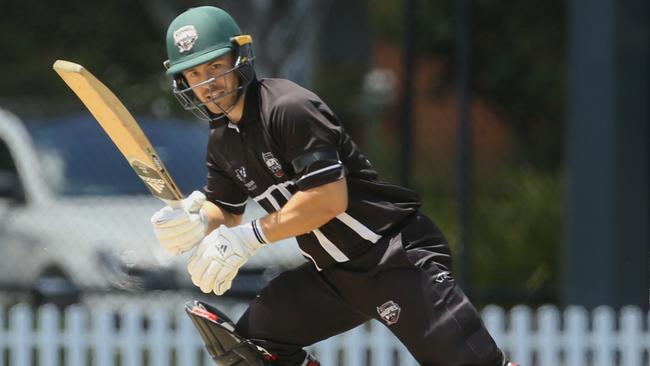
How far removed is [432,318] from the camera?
175 inches

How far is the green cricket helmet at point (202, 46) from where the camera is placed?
4344 millimetres

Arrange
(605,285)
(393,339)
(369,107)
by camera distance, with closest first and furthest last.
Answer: (393,339)
(605,285)
(369,107)

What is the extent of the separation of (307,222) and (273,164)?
0.24m

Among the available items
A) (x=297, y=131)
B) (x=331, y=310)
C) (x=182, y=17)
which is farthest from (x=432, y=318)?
(x=182, y=17)

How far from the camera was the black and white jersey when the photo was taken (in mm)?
4305

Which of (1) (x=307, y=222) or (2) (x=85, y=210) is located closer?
(1) (x=307, y=222)

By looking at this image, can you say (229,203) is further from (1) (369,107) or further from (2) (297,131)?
(1) (369,107)

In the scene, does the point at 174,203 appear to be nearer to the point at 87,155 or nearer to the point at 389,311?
the point at 389,311

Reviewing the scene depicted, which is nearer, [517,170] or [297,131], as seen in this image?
[297,131]

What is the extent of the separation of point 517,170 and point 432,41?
1.37 metres

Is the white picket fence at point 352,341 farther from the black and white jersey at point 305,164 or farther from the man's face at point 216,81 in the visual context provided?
the man's face at point 216,81

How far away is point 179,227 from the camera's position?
176 inches

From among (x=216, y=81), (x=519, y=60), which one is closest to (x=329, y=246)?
(x=216, y=81)

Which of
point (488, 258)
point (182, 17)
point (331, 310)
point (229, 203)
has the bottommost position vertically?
point (488, 258)
